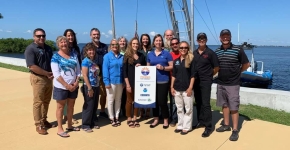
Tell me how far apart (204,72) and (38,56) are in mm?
3015

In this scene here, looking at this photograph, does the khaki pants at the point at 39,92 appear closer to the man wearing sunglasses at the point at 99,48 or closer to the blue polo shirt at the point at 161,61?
the man wearing sunglasses at the point at 99,48

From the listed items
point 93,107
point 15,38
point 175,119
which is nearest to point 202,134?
point 175,119

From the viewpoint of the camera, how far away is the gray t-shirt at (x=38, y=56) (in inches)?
159

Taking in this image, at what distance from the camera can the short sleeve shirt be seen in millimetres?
4289

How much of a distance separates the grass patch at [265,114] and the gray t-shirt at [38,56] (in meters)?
4.13

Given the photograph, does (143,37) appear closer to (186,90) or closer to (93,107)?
(186,90)

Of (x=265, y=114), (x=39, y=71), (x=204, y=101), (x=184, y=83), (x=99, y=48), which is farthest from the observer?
(x=265, y=114)

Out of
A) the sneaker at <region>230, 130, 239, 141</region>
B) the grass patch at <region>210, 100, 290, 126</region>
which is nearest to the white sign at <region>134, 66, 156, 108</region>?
the sneaker at <region>230, 130, 239, 141</region>

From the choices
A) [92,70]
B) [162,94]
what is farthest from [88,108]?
[162,94]

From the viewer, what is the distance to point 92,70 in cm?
435

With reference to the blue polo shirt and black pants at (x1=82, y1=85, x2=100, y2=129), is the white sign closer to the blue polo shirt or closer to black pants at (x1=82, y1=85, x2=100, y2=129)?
the blue polo shirt

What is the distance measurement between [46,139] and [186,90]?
2.63m

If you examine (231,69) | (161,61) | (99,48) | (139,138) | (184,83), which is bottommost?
(139,138)

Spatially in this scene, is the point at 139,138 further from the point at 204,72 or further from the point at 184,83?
the point at 204,72
